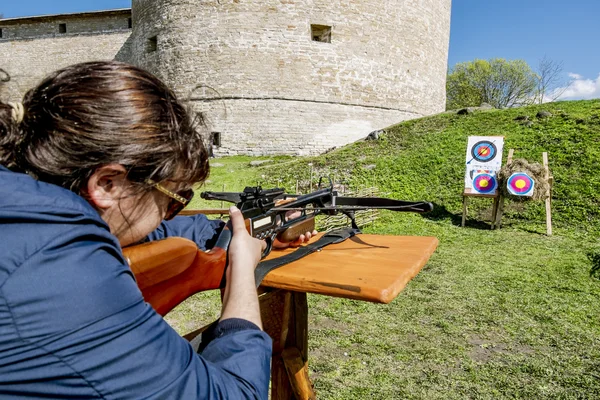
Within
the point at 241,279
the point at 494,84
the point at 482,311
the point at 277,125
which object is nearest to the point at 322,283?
the point at 241,279

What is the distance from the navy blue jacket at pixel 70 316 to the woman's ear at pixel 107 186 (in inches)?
3.8

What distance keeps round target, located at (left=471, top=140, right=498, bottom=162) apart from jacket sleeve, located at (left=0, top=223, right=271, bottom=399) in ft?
23.6

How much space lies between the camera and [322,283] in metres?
1.19

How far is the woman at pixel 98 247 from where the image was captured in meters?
0.58

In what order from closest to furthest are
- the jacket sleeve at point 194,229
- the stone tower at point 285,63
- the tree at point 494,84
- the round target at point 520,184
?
1. the jacket sleeve at point 194,229
2. the round target at point 520,184
3. the stone tower at point 285,63
4. the tree at point 494,84

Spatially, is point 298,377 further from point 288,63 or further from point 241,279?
point 288,63

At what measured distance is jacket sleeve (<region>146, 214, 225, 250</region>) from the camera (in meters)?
1.52

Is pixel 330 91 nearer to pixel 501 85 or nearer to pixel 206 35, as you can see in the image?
pixel 206 35

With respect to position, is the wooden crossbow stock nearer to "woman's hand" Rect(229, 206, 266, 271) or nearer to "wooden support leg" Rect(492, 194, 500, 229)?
"woman's hand" Rect(229, 206, 266, 271)

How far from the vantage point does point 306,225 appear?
1.70m

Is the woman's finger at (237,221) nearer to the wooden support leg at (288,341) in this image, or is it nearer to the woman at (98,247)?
the woman at (98,247)

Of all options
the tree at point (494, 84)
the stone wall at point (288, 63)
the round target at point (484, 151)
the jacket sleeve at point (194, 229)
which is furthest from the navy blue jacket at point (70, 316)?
the tree at point (494, 84)

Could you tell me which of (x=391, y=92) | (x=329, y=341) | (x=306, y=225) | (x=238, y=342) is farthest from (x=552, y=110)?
(x=238, y=342)

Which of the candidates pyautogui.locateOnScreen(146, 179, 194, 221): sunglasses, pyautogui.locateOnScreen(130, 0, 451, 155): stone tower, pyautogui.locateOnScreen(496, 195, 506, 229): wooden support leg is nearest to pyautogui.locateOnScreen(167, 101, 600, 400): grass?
pyautogui.locateOnScreen(496, 195, 506, 229): wooden support leg
